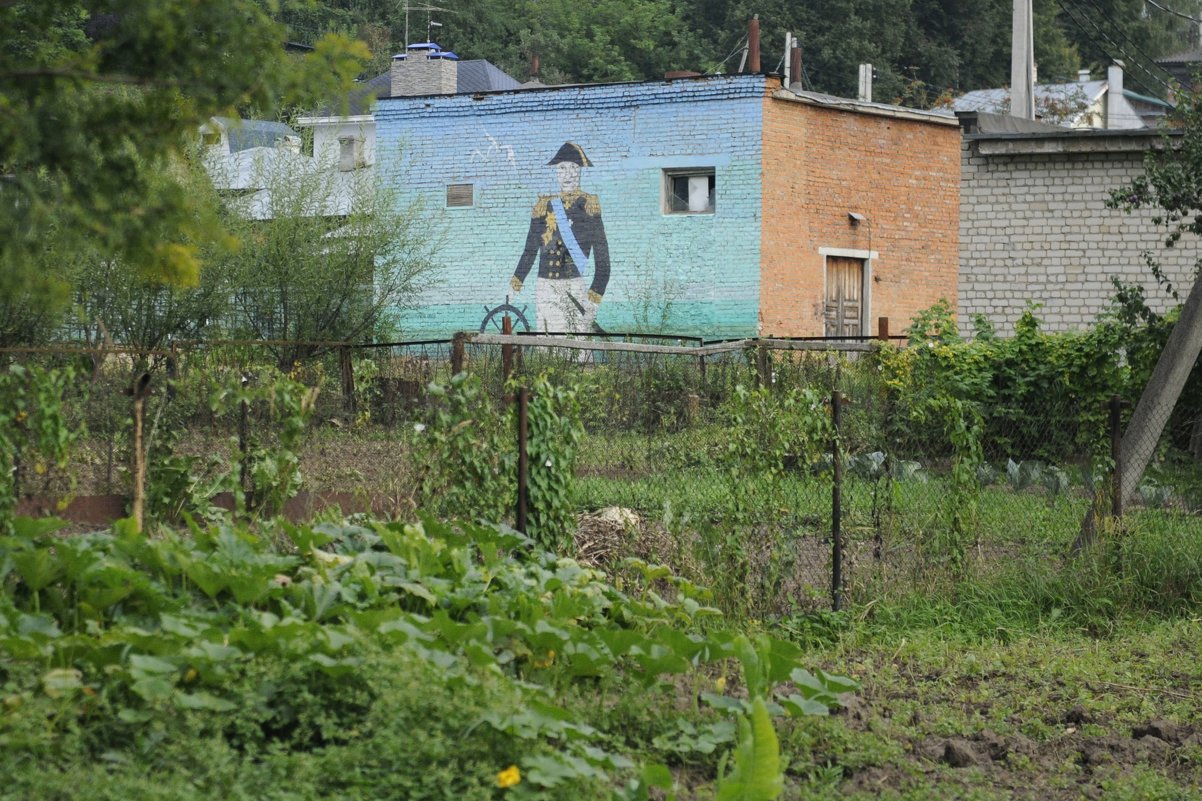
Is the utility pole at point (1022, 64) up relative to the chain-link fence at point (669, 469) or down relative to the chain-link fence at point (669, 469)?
up

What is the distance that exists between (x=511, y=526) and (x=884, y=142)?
1947 centimetres

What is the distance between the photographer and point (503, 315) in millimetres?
25547

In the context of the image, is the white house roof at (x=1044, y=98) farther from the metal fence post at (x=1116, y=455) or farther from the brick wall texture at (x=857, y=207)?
the metal fence post at (x=1116, y=455)

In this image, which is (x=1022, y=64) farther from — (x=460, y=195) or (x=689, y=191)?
(x=460, y=195)

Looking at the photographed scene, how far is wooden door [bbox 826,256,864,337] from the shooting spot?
992 inches

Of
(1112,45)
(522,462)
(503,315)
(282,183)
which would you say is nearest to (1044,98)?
(1112,45)

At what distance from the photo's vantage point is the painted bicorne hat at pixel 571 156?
2530 centimetres

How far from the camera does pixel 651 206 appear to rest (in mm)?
24781

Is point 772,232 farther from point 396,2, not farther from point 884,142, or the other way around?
point 396,2

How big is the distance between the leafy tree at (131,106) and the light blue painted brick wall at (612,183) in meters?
19.3

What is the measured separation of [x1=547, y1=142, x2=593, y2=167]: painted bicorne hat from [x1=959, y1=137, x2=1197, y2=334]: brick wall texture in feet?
22.5

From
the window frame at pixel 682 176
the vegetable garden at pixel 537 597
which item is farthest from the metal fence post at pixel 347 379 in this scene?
the window frame at pixel 682 176

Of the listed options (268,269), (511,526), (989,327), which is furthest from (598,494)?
(268,269)

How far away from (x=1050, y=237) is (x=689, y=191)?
20.7ft
